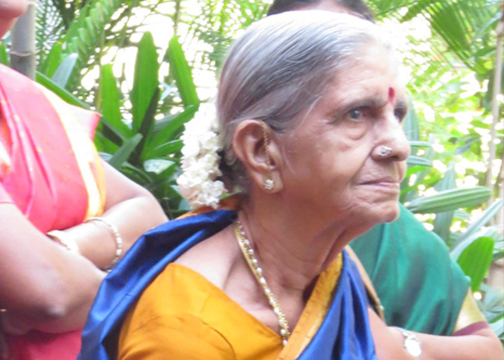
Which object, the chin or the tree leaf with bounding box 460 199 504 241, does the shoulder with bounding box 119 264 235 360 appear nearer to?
the chin

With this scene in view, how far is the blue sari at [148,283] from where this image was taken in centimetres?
154

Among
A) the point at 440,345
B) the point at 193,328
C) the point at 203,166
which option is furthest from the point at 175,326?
the point at 440,345

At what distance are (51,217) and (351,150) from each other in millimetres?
679

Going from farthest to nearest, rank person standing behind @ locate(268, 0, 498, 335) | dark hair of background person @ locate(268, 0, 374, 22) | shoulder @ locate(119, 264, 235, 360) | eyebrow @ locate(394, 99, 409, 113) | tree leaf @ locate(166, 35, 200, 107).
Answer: tree leaf @ locate(166, 35, 200, 107)
dark hair of background person @ locate(268, 0, 374, 22)
person standing behind @ locate(268, 0, 498, 335)
eyebrow @ locate(394, 99, 409, 113)
shoulder @ locate(119, 264, 235, 360)

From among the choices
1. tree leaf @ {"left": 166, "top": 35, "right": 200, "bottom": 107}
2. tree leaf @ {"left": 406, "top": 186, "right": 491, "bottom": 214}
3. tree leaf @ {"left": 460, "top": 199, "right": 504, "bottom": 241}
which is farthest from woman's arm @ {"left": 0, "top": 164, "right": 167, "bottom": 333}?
tree leaf @ {"left": 460, "top": 199, "right": 504, "bottom": 241}

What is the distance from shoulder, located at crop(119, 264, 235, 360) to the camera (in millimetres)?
1430

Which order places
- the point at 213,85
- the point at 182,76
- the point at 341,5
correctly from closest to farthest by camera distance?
the point at 341,5 < the point at 182,76 < the point at 213,85

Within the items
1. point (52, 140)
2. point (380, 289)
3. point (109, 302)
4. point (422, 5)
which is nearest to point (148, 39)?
point (52, 140)

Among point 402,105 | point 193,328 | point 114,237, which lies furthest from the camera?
point 114,237

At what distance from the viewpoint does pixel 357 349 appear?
5.42 ft

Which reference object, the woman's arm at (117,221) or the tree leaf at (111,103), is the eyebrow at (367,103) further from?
the tree leaf at (111,103)

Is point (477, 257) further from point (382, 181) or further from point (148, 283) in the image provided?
point (148, 283)

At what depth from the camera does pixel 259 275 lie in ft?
5.38

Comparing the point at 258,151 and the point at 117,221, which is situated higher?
the point at 258,151
